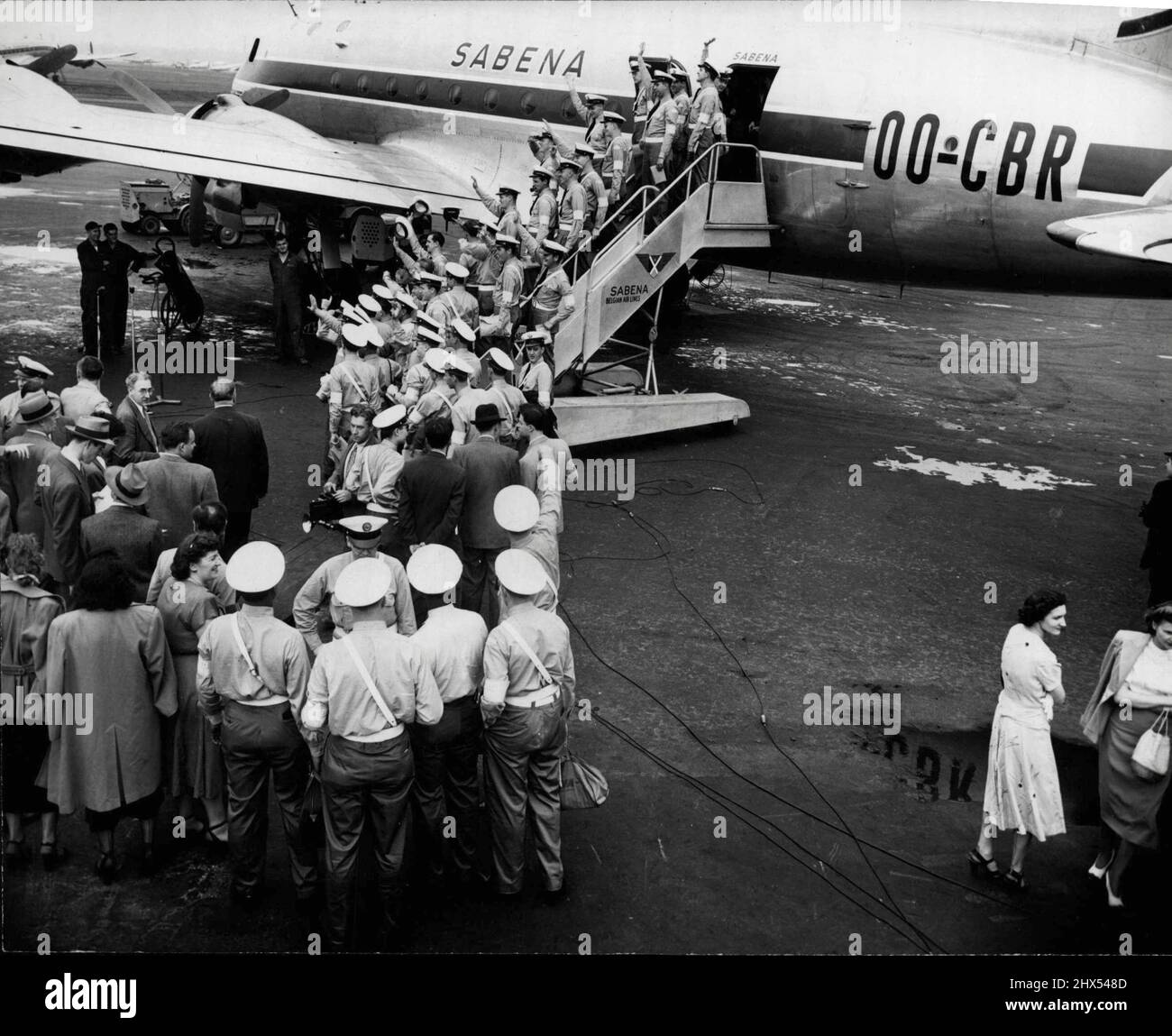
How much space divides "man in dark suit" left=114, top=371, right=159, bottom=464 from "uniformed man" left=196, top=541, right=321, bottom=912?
3242 mm

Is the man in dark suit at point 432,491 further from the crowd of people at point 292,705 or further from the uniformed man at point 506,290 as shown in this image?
the uniformed man at point 506,290

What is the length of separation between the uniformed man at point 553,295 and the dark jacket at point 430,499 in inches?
161

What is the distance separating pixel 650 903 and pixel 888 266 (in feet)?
32.3

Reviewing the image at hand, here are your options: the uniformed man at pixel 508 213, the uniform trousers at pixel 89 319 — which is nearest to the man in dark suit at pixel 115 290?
the uniform trousers at pixel 89 319

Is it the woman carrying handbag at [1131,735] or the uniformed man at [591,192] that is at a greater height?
the uniformed man at [591,192]

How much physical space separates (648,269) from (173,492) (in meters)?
7.30

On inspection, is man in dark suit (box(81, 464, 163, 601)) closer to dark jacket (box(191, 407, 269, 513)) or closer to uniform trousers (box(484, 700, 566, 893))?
dark jacket (box(191, 407, 269, 513))

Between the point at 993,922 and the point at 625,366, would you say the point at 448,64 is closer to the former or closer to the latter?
the point at 625,366

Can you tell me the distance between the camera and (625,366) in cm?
1541

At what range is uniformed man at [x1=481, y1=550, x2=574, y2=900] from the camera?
5.28 m

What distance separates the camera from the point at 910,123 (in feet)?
39.4

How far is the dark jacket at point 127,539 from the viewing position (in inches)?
247

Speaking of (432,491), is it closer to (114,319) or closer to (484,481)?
(484,481)

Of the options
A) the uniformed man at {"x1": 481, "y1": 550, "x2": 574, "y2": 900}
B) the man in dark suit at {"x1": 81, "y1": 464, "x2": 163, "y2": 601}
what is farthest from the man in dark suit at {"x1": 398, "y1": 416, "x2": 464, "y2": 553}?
the uniformed man at {"x1": 481, "y1": 550, "x2": 574, "y2": 900}
